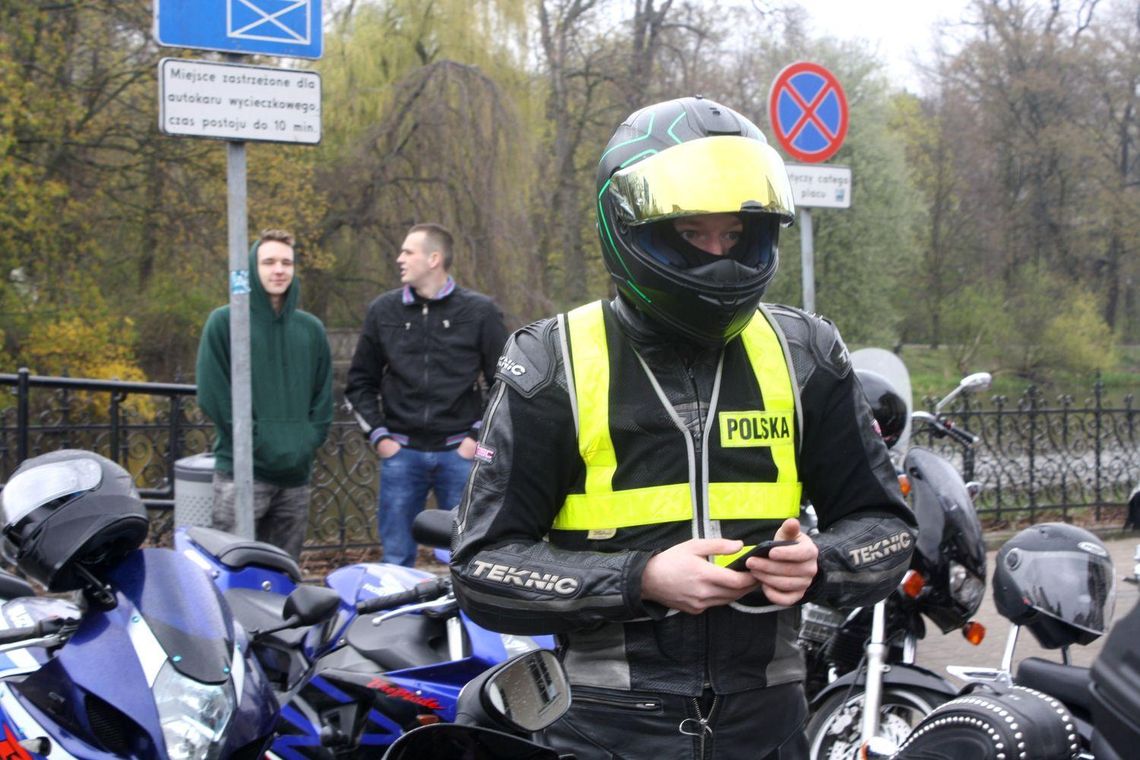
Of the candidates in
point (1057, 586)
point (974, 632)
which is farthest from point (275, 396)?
point (1057, 586)

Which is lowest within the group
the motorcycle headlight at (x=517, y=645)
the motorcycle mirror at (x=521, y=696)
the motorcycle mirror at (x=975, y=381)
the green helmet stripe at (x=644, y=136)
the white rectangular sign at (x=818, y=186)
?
the motorcycle headlight at (x=517, y=645)

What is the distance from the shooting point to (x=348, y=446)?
7.84m

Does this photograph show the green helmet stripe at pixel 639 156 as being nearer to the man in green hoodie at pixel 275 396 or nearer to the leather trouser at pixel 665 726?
the leather trouser at pixel 665 726

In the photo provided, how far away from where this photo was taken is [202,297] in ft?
63.0

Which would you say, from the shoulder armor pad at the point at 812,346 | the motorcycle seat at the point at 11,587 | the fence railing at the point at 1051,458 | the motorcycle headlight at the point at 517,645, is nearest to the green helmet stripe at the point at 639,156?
the shoulder armor pad at the point at 812,346

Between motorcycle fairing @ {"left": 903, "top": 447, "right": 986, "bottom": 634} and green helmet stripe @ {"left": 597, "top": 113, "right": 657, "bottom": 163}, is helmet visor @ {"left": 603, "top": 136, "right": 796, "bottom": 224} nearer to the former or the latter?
green helmet stripe @ {"left": 597, "top": 113, "right": 657, "bottom": 163}

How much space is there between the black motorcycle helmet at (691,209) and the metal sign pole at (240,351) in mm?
2988

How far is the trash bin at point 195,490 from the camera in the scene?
216 inches

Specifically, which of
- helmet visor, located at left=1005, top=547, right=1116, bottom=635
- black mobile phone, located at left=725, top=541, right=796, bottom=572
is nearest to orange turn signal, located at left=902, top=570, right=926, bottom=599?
helmet visor, located at left=1005, top=547, right=1116, bottom=635

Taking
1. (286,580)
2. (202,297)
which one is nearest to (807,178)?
(286,580)

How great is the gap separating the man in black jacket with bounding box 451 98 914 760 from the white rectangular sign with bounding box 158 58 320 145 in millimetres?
2821

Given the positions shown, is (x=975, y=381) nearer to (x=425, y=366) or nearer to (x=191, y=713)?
(x=425, y=366)

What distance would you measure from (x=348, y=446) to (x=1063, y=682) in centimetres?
576

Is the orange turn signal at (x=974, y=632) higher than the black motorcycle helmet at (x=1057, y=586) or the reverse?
the reverse
